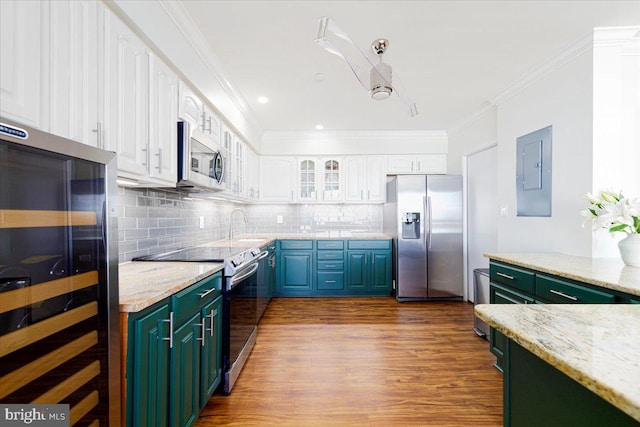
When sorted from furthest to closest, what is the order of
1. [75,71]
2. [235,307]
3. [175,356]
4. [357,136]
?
[357,136] < [235,307] < [175,356] < [75,71]

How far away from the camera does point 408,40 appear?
7.23ft

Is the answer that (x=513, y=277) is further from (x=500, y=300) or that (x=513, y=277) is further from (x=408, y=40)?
(x=408, y=40)

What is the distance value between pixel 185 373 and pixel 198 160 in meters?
1.40

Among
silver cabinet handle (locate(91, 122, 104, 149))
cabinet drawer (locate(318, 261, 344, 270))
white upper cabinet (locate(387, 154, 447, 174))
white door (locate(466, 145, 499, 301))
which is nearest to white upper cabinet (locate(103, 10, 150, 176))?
silver cabinet handle (locate(91, 122, 104, 149))

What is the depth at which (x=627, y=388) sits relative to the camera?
1.73ft

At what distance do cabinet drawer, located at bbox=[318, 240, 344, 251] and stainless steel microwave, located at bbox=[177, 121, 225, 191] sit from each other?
2.02 m

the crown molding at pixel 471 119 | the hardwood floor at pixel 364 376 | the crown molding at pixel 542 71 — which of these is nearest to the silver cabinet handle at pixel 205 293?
the hardwood floor at pixel 364 376

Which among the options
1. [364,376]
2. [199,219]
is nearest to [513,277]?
[364,376]

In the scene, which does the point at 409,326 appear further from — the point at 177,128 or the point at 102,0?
the point at 102,0

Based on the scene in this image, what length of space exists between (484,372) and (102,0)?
127 inches

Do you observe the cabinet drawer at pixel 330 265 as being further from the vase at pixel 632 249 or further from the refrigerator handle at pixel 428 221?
the vase at pixel 632 249

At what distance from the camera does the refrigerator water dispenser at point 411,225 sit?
13.6ft

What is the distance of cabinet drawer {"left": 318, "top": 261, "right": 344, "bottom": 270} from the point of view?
4.34m

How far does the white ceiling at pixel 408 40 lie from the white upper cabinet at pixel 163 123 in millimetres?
469
